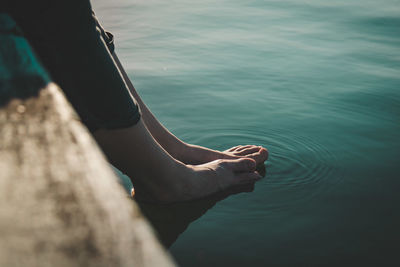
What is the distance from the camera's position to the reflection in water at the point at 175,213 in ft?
3.44

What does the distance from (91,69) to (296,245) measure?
1.97 feet

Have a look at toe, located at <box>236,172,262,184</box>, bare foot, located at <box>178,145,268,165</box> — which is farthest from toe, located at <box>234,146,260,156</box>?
toe, located at <box>236,172,262,184</box>

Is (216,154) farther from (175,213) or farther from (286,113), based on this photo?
(286,113)

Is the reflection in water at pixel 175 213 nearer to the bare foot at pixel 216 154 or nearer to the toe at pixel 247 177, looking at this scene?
the toe at pixel 247 177

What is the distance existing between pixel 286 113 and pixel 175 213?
77 centimetres

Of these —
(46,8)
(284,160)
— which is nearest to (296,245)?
(284,160)

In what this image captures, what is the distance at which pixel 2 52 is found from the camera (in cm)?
34

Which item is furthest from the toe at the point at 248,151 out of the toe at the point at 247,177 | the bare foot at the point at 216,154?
the toe at the point at 247,177

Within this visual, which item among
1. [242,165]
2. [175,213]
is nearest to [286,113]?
[242,165]

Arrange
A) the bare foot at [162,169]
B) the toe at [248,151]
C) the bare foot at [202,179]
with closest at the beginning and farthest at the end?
1. the bare foot at [162,169]
2. the bare foot at [202,179]
3. the toe at [248,151]

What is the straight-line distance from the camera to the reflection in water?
1.05 metres

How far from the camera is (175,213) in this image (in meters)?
1.13

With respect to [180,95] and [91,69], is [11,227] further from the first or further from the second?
[180,95]

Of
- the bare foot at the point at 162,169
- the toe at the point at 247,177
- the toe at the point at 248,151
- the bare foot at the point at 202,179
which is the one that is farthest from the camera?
the toe at the point at 248,151
